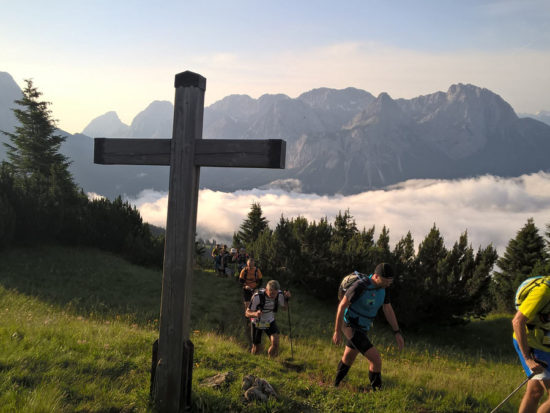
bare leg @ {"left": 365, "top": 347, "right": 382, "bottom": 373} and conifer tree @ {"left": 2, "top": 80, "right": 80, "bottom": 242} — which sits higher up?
conifer tree @ {"left": 2, "top": 80, "right": 80, "bottom": 242}

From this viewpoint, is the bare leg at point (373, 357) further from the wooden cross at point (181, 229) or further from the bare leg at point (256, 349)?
the bare leg at point (256, 349)

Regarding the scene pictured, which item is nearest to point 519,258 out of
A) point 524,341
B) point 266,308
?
point 266,308

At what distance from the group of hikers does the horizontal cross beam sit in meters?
2.55

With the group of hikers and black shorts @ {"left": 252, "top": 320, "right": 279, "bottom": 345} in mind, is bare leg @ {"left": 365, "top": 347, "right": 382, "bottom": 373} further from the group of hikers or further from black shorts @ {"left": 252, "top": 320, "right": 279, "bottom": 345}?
black shorts @ {"left": 252, "top": 320, "right": 279, "bottom": 345}

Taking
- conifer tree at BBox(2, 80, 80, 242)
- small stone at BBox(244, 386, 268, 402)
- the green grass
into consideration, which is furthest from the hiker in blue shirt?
conifer tree at BBox(2, 80, 80, 242)

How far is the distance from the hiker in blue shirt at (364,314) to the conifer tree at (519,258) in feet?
103

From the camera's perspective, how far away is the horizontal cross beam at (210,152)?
138 inches

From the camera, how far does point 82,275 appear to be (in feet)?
55.5

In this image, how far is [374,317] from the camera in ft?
17.9

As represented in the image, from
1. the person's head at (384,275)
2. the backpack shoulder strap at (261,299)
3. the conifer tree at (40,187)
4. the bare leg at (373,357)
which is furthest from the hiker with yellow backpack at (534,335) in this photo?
the conifer tree at (40,187)

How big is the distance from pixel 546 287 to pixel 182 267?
13.3 ft

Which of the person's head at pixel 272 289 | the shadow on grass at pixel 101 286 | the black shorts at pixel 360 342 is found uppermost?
the person's head at pixel 272 289

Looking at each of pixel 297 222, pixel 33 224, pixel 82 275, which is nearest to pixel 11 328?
pixel 82 275

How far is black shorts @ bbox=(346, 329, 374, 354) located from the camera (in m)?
5.06
